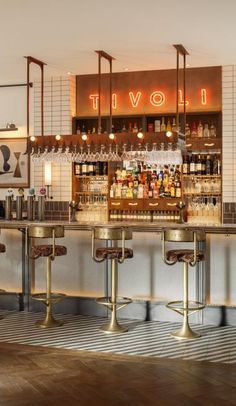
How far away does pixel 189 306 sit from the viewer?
6500 mm

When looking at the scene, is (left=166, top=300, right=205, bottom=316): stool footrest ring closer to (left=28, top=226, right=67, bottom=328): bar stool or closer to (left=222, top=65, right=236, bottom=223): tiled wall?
(left=28, top=226, right=67, bottom=328): bar stool

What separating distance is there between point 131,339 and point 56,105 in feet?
16.3

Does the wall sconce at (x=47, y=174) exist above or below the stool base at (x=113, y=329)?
above

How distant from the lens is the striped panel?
5.51m

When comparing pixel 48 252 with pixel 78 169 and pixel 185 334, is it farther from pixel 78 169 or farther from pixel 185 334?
pixel 78 169

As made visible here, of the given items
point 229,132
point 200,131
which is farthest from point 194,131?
point 229,132

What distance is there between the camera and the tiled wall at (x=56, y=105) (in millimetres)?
9562

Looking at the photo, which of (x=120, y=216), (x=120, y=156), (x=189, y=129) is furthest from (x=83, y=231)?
(x=189, y=129)

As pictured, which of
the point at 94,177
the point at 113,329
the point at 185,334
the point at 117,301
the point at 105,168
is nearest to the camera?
the point at 185,334

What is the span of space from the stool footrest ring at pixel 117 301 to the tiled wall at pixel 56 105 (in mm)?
3731

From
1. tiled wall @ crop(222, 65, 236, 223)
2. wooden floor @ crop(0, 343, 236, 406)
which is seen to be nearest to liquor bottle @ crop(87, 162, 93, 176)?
tiled wall @ crop(222, 65, 236, 223)

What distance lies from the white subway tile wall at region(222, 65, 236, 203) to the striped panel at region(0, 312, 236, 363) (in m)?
2.97

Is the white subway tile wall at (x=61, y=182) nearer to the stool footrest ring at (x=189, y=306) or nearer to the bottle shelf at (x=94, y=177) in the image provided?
the bottle shelf at (x=94, y=177)

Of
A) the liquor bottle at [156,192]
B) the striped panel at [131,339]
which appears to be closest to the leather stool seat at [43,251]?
the striped panel at [131,339]
